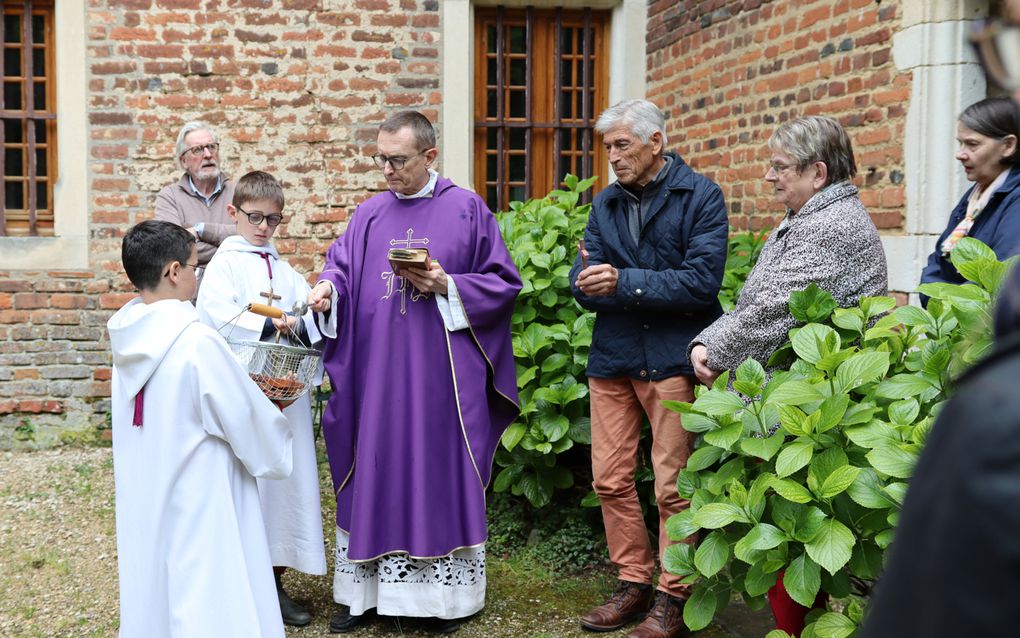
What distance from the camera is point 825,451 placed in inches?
115

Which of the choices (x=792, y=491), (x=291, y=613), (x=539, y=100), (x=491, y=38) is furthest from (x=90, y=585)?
(x=491, y=38)

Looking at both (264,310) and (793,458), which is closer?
(793,458)

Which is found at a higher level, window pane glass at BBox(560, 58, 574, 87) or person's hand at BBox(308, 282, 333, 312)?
window pane glass at BBox(560, 58, 574, 87)

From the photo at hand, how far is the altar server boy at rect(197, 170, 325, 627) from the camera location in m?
4.22

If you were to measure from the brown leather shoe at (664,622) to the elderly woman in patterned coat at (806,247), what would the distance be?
1.02 metres

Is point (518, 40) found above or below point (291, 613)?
above

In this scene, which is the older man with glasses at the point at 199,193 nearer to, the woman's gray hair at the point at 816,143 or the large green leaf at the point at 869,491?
the woman's gray hair at the point at 816,143

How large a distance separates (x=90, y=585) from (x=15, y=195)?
3.72m

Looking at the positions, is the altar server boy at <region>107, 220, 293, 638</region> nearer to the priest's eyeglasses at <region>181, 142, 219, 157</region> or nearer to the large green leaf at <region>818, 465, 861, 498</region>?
the large green leaf at <region>818, 465, 861, 498</region>

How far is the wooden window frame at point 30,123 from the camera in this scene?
7555 mm

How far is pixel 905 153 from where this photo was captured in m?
5.30

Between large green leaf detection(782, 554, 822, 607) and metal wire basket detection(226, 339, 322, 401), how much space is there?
174 centimetres

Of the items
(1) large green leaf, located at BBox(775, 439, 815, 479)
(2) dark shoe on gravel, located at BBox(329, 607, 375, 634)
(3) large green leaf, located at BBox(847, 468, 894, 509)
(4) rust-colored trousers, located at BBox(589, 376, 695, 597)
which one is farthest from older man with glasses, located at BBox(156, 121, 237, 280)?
(3) large green leaf, located at BBox(847, 468, 894, 509)

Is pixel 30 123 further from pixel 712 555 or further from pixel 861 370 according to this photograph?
pixel 861 370
